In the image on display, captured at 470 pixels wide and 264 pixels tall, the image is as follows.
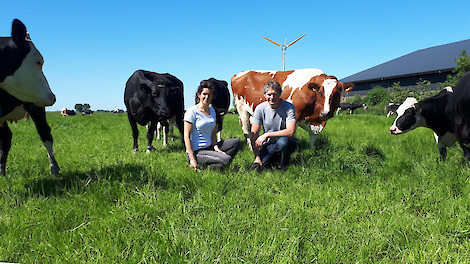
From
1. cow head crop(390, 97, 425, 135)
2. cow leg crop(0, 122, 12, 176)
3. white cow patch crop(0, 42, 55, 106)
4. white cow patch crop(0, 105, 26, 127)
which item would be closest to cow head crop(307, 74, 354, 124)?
cow head crop(390, 97, 425, 135)

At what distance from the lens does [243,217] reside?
8.72 feet

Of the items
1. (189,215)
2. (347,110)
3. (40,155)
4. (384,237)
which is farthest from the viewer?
(347,110)

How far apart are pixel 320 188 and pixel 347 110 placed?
115ft

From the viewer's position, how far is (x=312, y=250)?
2.19m

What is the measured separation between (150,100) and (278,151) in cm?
364

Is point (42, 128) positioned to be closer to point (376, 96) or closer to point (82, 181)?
point (82, 181)

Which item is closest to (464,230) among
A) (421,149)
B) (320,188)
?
(320,188)

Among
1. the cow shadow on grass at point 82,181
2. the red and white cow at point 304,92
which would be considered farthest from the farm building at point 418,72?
the cow shadow on grass at point 82,181

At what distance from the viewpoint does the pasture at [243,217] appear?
2.14 m

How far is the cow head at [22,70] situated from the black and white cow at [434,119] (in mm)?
6492

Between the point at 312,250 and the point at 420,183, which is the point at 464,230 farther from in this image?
the point at 312,250

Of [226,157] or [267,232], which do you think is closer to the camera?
[267,232]

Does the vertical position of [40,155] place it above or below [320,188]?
above

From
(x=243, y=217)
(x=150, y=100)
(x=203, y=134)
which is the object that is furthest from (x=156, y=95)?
(x=243, y=217)
